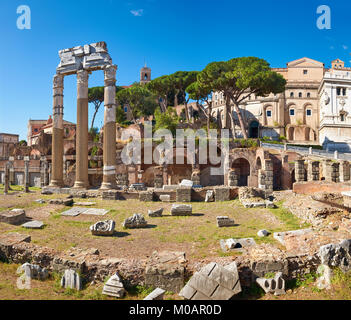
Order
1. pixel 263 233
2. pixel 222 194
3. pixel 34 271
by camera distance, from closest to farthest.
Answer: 1. pixel 34 271
2. pixel 263 233
3. pixel 222 194

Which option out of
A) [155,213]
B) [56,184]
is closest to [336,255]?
[155,213]

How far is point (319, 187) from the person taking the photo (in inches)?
519

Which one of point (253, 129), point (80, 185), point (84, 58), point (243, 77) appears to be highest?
point (243, 77)

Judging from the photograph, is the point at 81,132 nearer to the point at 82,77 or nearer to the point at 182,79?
the point at 82,77

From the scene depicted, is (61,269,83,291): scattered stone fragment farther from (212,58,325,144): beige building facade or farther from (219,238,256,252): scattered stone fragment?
(212,58,325,144): beige building facade

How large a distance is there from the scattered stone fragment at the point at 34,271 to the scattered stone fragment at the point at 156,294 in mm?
2242

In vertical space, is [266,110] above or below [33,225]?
above

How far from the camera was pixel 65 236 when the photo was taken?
7574 mm

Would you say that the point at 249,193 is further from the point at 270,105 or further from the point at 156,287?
the point at 270,105

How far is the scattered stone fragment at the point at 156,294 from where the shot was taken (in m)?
4.21

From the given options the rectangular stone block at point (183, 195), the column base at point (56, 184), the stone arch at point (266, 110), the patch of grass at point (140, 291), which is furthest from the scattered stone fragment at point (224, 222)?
the stone arch at point (266, 110)

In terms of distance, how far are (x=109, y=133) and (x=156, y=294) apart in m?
12.9

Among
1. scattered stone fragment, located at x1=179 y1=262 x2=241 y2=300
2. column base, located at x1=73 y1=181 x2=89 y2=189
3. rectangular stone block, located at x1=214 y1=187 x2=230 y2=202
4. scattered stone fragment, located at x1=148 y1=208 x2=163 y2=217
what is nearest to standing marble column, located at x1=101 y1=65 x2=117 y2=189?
column base, located at x1=73 y1=181 x2=89 y2=189

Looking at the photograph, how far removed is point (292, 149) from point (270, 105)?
2094 centimetres
